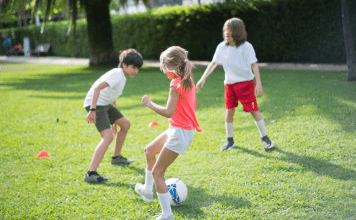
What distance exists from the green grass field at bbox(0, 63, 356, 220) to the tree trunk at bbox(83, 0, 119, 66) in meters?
9.65

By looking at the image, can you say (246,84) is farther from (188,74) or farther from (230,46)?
(188,74)

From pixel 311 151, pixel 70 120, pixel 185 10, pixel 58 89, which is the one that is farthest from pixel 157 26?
pixel 311 151

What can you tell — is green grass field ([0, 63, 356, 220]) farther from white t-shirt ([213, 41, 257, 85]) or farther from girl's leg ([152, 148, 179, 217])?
white t-shirt ([213, 41, 257, 85])

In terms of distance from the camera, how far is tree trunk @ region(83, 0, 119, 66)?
16.0 meters

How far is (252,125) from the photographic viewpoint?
18.7 feet

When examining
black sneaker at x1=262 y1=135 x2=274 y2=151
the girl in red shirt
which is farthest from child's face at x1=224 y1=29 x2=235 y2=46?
the girl in red shirt

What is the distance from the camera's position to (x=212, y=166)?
4.11m

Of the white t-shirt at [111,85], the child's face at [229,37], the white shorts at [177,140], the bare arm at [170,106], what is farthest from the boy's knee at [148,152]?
the child's face at [229,37]

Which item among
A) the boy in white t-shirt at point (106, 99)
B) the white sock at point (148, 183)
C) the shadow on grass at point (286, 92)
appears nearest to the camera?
the white sock at point (148, 183)

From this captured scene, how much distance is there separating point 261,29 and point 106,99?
12.5 meters

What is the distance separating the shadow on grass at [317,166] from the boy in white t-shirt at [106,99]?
6.51 feet

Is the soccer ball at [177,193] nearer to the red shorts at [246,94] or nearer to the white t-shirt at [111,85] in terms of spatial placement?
the white t-shirt at [111,85]

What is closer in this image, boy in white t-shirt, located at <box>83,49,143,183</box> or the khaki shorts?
boy in white t-shirt, located at <box>83,49,143,183</box>

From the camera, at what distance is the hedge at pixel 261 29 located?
515 inches
